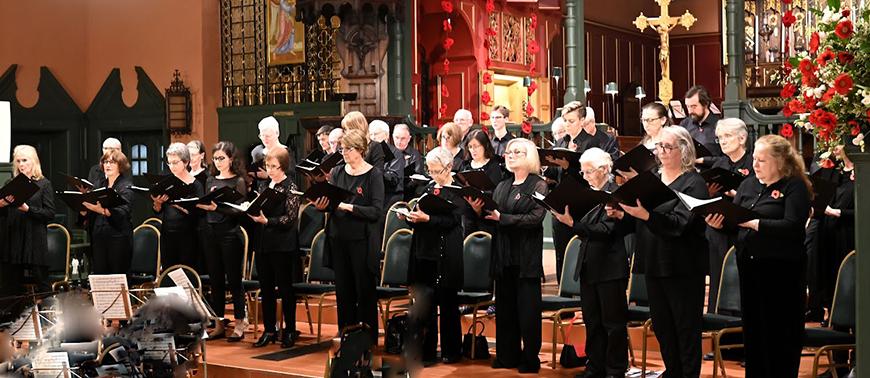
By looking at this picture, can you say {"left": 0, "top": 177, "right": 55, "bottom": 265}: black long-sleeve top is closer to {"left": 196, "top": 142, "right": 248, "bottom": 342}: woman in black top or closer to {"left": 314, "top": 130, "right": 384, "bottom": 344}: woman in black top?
{"left": 196, "top": 142, "right": 248, "bottom": 342}: woman in black top

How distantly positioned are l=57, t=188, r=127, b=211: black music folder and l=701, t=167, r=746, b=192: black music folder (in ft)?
13.3

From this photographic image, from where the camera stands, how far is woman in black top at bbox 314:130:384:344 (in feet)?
21.3

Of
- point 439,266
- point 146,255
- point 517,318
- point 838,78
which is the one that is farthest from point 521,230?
point 146,255

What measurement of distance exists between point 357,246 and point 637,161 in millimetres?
1713

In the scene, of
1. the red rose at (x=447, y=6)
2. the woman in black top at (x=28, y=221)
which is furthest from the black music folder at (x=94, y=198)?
the red rose at (x=447, y=6)

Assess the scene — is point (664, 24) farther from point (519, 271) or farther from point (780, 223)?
point (780, 223)

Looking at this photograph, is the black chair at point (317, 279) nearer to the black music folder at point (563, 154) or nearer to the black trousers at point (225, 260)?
the black trousers at point (225, 260)

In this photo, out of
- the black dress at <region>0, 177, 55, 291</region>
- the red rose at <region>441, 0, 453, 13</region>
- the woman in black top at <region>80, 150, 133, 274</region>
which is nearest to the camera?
the woman in black top at <region>80, 150, 133, 274</region>

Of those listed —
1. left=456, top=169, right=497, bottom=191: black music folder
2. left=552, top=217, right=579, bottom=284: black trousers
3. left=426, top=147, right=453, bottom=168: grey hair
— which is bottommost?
left=552, top=217, right=579, bottom=284: black trousers

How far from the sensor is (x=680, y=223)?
5.05 metres

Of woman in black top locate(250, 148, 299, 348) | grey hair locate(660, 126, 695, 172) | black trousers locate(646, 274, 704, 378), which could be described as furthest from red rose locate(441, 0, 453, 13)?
black trousers locate(646, 274, 704, 378)

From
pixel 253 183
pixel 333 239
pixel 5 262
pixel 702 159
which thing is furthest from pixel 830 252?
pixel 5 262

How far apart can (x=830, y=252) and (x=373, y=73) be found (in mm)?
5961

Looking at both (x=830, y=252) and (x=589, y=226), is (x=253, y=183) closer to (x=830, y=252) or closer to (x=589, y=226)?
(x=589, y=226)
